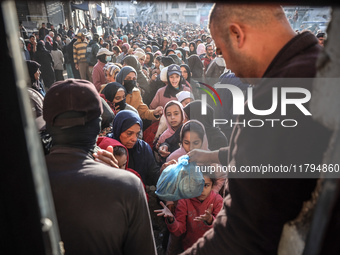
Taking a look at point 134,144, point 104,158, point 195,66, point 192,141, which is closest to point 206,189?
point 192,141

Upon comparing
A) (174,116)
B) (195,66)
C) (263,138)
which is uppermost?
(263,138)

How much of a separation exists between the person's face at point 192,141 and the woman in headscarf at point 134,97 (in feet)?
4.78

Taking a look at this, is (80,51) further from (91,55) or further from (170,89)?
(170,89)

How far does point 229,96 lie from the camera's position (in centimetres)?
381

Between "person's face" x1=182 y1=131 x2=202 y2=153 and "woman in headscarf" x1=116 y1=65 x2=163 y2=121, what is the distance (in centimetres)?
146

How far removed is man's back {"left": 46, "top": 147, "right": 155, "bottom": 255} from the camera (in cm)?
122

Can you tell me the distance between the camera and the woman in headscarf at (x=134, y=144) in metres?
2.81

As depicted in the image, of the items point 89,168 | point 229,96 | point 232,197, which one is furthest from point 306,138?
point 229,96

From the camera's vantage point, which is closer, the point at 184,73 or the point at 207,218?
the point at 207,218

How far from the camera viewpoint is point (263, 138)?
98 centimetres

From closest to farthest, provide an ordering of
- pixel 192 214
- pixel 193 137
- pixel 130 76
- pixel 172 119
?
pixel 192 214
pixel 193 137
pixel 172 119
pixel 130 76

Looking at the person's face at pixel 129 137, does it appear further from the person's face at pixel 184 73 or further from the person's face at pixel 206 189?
the person's face at pixel 184 73

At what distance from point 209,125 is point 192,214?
4.01 feet

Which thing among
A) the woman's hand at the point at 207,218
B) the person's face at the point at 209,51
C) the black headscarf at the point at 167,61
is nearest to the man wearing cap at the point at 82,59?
the black headscarf at the point at 167,61
